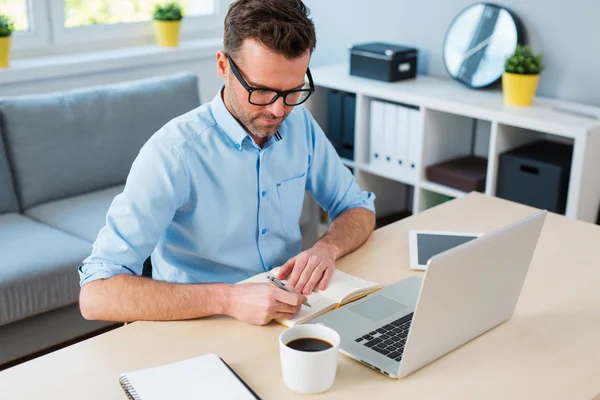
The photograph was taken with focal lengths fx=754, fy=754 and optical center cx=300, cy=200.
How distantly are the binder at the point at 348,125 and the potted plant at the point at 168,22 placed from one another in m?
1.01

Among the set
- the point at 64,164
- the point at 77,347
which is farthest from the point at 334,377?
the point at 64,164

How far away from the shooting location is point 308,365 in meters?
1.19

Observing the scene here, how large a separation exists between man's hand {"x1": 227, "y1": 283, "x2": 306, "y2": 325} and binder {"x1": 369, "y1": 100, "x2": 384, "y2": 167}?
6.69ft

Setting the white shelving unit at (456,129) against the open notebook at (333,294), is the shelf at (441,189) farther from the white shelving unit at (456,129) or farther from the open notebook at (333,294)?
the open notebook at (333,294)

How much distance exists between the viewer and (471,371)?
131 cm

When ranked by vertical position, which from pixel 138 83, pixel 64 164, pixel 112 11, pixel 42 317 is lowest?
pixel 42 317

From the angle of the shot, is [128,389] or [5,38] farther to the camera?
[5,38]

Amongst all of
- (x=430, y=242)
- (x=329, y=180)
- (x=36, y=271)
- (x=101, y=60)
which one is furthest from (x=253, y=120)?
(x=101, y=60)

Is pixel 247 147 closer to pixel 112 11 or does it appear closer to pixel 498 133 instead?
pixel 498 133

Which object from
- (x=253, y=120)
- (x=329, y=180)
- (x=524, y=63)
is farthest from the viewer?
(x=524, y=63)

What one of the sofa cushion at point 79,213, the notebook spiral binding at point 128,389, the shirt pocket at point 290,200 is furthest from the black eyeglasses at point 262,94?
the sofa cushion at point 79,213

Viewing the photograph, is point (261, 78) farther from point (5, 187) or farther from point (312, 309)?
point (5, 187)

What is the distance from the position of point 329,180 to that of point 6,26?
6.62ft

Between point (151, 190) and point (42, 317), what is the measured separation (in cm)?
122
